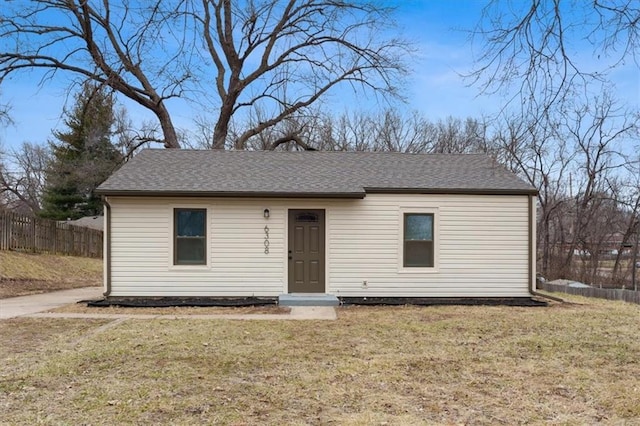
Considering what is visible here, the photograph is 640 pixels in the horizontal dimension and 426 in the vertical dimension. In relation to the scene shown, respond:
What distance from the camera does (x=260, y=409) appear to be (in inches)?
160

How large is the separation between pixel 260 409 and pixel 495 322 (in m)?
5.64

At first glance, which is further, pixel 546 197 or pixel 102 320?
pixel 546 197

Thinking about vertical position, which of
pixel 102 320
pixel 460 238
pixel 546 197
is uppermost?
pixel 546 197

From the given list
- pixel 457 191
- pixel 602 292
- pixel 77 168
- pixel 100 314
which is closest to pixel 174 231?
pixel 100 314

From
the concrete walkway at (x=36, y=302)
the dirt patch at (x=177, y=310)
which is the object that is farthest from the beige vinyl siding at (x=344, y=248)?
the concrete walkway at (x=36, y=302)

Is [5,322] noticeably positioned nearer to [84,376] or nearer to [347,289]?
[84,376]

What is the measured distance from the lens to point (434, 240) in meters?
11.2


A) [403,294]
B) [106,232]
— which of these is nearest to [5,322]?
[106,232]

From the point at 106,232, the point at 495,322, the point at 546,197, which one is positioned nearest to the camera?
the point at 495,322

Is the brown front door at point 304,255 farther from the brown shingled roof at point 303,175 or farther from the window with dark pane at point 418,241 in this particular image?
the window with dark pane at point 418,241

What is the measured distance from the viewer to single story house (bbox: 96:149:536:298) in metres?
10.7

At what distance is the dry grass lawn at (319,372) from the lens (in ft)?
13.1

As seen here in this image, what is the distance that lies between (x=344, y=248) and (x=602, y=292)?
6931mm

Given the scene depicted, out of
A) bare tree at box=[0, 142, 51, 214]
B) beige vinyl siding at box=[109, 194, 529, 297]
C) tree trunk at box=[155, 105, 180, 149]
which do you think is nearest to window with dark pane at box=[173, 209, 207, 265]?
beige vinyl siding at box=[109, 194, 529, 297]
